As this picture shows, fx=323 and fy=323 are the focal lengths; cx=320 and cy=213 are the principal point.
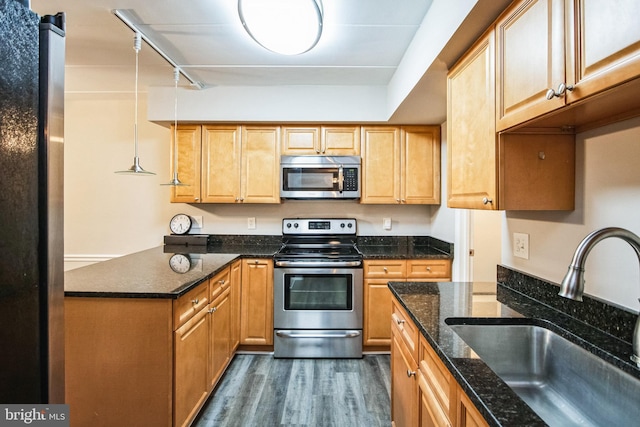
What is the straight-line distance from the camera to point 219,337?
234 centimetres

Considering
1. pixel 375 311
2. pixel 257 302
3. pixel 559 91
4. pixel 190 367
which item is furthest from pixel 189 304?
pixel 559 91

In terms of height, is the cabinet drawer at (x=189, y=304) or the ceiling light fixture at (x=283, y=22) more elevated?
the ceiling light fixture at (x=283, y=22)

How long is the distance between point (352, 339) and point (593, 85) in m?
2.46

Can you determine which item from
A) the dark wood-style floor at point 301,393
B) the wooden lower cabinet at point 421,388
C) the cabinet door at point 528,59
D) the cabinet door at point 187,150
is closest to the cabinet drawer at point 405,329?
the wooden lower cabinet at point 421,388

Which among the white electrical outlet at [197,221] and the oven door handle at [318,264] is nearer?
the oven door handle at [318,264]

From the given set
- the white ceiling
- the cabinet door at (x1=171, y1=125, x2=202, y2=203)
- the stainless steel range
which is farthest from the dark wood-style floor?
the white ceiling

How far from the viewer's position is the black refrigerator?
1.87 feet

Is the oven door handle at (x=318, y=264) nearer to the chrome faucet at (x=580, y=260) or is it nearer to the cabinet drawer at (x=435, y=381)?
the cabinet drawer at (x=435, y=381)

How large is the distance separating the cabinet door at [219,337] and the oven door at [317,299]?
1.41 ft

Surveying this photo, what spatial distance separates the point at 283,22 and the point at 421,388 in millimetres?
1749

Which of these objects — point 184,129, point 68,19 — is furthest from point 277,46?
point 184,129

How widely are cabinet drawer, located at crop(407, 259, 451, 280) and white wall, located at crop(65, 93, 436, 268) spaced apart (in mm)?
639

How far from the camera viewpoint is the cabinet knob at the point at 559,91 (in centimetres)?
90

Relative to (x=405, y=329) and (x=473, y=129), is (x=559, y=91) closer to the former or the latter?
(x=473, y=129)
